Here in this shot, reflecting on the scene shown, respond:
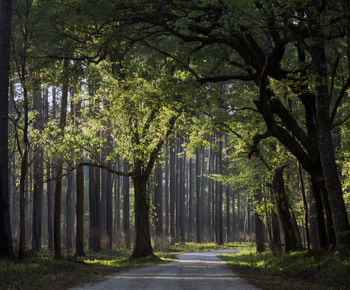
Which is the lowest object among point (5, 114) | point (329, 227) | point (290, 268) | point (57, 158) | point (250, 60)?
point (290, 268)

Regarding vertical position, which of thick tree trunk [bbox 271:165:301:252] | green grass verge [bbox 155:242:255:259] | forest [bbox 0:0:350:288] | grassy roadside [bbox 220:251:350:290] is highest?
forest [bbox 0:0:350:288]

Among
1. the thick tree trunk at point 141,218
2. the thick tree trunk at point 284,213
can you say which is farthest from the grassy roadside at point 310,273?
the thick tree trunk at point 141,218

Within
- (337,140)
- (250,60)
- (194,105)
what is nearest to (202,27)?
(250,60)

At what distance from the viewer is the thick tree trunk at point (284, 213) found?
1809cm

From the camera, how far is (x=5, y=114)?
15.3 metres

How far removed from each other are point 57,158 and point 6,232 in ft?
14.7

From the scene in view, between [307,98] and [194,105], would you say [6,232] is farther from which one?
[307,98]

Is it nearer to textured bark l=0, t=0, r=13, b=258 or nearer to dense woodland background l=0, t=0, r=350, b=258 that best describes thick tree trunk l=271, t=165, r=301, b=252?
dense woodland background l=0, t=0, r=350, b=258

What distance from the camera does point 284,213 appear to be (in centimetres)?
1841

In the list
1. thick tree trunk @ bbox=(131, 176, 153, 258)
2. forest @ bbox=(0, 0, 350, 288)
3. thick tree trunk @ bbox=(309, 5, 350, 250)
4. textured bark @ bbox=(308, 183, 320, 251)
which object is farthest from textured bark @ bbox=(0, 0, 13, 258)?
textured bark @ bbox=(308, 183, 320, 251)

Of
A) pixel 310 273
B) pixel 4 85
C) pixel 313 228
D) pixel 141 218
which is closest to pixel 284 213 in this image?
pixel 313 228

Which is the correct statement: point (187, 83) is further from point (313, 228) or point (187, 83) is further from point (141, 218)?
point (313, 228)

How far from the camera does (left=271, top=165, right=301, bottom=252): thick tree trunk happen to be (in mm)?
18094

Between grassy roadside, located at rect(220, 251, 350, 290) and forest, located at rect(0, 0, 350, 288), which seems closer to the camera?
grassy roadside, located at rect(220, 251, 350, 290)
